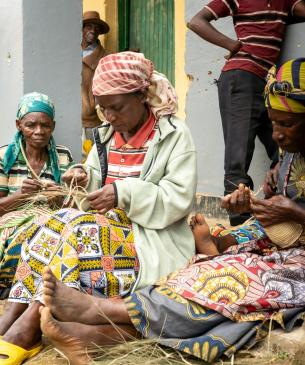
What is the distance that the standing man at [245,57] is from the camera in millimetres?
5258

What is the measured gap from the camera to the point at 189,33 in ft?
22.0

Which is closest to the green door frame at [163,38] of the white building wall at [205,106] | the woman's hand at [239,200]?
the white building wall at [205,106]

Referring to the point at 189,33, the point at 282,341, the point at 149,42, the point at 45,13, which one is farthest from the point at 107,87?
the point at 149,42

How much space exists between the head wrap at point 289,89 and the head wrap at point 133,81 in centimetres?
67

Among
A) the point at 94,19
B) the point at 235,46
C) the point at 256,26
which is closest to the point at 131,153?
the point at 235,46

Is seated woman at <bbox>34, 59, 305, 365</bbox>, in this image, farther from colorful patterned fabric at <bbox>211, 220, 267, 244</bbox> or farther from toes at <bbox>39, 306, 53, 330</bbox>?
colorful patterned fabric at <bbox>211, 220, 267, 244</bbox>

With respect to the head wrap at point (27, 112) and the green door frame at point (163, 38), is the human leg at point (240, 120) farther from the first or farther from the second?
the green door frame at point (163, 38)

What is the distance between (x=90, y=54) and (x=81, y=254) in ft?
20.4

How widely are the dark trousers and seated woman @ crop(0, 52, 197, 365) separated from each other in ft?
5.01

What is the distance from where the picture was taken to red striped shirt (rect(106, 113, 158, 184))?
385cm

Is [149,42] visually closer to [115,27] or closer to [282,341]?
[115,27]

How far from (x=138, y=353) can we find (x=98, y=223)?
28.3 inches

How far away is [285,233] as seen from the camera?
3.43 m

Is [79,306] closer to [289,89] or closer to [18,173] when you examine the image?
[289,89]
